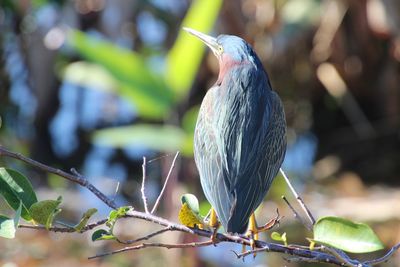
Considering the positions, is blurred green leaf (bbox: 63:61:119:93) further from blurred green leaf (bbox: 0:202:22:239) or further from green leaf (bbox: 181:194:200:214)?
blurred green leaf (bbox: 0:202:22:239)

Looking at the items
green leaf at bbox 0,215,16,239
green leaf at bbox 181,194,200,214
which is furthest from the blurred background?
green leaf at bbox 0,215,16,239

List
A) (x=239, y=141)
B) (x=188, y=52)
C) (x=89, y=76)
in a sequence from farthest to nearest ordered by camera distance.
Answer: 1. (x=89, y=76)
2. (x=188, y=52)
3. (x=239, y=141)

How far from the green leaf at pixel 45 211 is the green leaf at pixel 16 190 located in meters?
0.03

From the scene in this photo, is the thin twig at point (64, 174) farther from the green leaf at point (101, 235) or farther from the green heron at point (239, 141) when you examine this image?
the green heron at point (239, 141)

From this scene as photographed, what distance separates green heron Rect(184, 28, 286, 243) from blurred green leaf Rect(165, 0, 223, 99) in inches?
82.4

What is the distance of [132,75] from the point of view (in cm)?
541

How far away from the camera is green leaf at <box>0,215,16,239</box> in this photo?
2.09m

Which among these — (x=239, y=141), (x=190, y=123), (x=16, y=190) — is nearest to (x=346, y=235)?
(x=239, y=141)

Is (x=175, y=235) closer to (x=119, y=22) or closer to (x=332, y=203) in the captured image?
(x=332, y=203)

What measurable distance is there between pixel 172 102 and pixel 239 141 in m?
2.69

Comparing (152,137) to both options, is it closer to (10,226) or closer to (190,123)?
(190,123)

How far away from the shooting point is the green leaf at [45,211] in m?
2.17

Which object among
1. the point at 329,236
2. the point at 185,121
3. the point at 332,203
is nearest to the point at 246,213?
the point at 329,236

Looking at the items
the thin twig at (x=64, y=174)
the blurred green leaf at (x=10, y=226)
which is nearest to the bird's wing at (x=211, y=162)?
the thin twig at (x=64, y=174)
